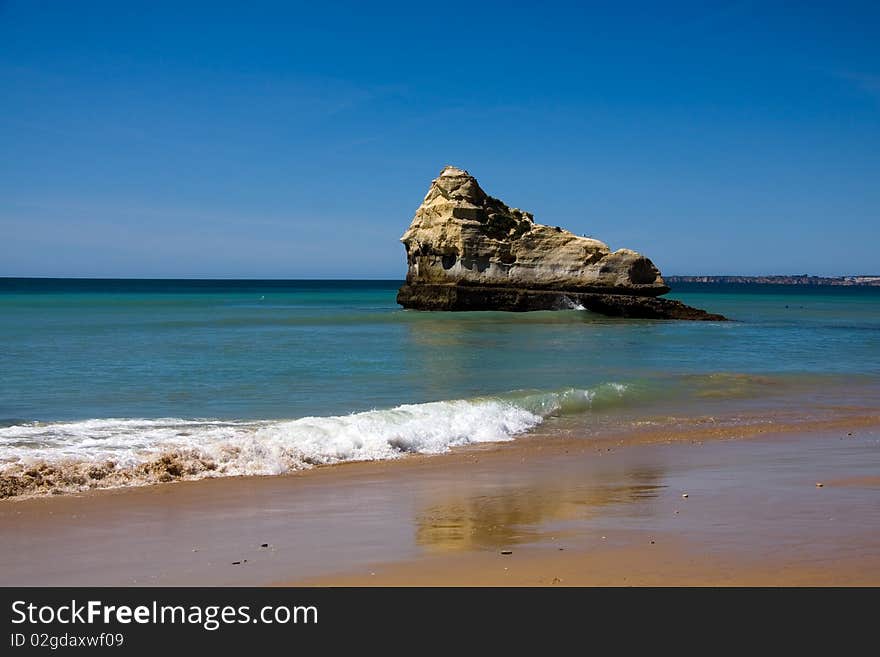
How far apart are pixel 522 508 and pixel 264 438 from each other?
4471 millimetres

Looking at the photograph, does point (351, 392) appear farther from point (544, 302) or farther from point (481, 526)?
point (544, 302)

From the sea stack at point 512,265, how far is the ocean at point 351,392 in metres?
15.2

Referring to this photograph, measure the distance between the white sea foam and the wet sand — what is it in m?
0.66

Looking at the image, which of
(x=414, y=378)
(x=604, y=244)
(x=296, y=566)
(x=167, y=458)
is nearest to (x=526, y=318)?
(x=604, y=244)

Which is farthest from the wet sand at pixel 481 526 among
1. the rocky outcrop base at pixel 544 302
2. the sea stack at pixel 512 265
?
the sea stack at pixel 512 265

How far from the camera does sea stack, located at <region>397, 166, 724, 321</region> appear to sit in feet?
164

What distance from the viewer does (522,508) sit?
741 centimetres

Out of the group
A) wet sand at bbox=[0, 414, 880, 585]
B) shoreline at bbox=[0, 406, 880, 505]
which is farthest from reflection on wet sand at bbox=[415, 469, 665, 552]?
shoreline at bbox=[0, 406, 880, 505]

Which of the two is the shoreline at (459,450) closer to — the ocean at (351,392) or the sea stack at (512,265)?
the ocean at (351,392)

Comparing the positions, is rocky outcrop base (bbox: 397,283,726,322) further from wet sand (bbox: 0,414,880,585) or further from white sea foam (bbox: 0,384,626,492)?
wet sand (bbox: 0,414,880,585)

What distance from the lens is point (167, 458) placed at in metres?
9.27

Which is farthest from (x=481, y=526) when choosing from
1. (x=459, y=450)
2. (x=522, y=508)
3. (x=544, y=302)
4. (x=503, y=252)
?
(x=503, y=252)
